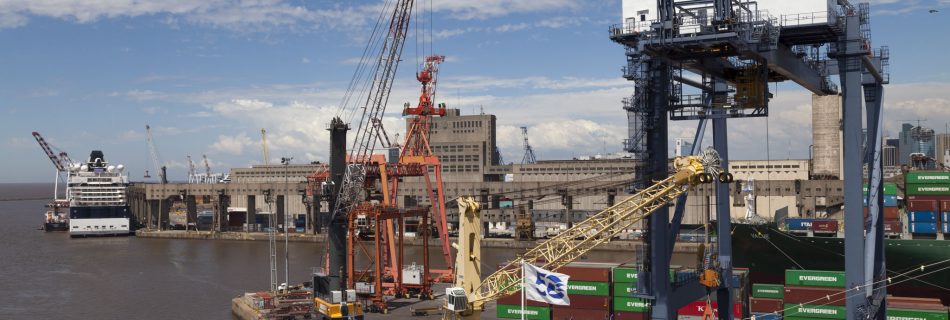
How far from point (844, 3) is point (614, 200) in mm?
68477

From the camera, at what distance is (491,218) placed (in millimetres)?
97188

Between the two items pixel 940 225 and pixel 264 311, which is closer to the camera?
pixel 264 311

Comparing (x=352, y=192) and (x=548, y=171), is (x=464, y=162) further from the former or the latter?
(x=352, y=192)

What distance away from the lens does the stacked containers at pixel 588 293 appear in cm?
3797

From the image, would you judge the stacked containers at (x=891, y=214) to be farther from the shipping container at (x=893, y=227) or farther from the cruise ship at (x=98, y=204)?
the cruise ship at (x=98, y=204)

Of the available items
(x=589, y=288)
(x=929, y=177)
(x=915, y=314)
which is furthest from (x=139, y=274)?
(x=929, y=177)

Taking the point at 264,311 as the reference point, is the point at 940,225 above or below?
above

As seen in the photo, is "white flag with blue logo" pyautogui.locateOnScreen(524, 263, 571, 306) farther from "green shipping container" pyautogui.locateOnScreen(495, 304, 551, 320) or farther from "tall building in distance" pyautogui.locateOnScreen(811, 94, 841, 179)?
"tall building in distance" pyautogui.locateOnScreen(811, 94, 841, 179)

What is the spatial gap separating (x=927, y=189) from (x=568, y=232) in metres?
30.7

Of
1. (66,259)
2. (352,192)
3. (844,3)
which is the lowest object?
(66,259)

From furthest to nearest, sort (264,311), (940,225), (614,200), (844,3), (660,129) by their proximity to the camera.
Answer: (614,200) < (940,225) < (264,311) < (844,3) < (660,129)

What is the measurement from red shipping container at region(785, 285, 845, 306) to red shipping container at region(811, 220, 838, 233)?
17414 mm

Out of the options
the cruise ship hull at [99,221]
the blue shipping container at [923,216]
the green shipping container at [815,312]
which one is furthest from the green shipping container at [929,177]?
the cruise ship hull at [99,221]

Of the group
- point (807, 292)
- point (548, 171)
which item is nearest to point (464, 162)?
point (548, 171)
